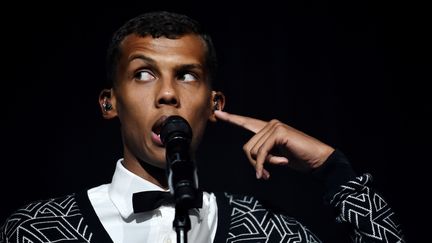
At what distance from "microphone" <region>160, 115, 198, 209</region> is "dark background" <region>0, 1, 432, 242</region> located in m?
1.24

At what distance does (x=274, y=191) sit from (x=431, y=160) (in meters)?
0.70

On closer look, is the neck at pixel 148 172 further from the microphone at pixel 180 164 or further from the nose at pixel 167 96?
the microphone at pixel 180 164

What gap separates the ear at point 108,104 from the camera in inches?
85.6

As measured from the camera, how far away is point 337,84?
2.86m

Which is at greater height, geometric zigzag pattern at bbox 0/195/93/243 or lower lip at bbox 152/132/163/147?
lower lip at bbox 152/132/163/147

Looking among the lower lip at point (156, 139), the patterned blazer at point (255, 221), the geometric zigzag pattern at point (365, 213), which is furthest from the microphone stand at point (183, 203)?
the geometric zigzag pattern at point (365, 213)

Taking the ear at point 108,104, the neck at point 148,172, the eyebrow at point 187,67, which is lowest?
the neck at point 148,172

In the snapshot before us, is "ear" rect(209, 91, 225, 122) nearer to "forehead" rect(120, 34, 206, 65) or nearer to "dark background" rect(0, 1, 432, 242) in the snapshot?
"forehead" rect(120, 34, 206, 65)

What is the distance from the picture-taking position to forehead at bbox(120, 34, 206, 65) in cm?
206

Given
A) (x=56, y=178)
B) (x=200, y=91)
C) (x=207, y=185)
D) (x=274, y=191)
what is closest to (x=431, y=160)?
(x=274, y=191)

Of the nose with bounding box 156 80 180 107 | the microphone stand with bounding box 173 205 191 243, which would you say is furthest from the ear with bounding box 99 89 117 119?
the microphone stand with bounding box 173 205 191 243

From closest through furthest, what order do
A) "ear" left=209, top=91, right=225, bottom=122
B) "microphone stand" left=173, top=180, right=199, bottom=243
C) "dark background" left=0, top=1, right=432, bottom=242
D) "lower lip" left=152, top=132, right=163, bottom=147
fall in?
"microphone stand" left=173, top=180, right=199, bottom=243, "lower lip" left=152, top=132, right=163, bottom=147, "ear" left=209, top=91, right=225, bottom=122, "dark background" left=0, top=1, right=432, bottom=242

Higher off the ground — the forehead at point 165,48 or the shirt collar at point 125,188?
the forehead at point 165,48

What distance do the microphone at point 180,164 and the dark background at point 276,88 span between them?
1.24 metres
